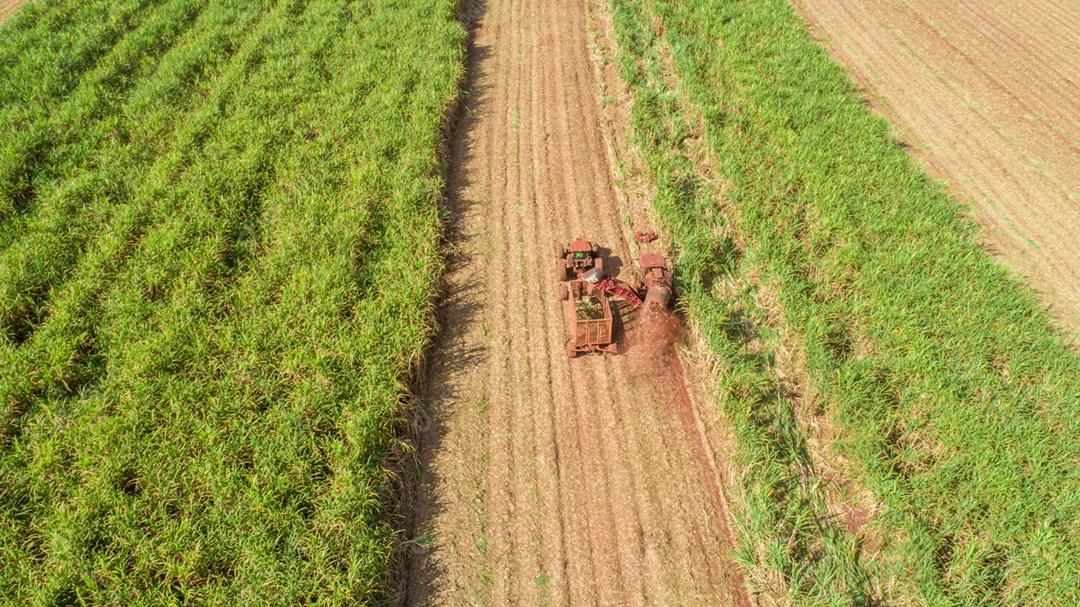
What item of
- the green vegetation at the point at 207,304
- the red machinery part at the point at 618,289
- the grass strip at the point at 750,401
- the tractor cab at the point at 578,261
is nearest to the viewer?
the green vegetation at the point at 207,304

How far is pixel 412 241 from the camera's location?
7.69m

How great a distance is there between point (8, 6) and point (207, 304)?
13.2 meters

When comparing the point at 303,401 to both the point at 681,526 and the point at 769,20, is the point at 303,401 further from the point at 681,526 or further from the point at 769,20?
the point at 769,20

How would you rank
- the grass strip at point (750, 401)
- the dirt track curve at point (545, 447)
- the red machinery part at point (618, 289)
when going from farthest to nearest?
1. the red machinery part at point (618, 289)
2. the dirt track curve at point (545, 447)
3. the grass strip at point (750, 401)

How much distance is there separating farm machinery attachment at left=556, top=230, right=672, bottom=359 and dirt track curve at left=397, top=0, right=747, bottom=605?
27 cm

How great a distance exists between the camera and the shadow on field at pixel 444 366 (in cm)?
504

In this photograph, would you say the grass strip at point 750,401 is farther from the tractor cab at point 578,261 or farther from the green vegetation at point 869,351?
the tractor cab at point 578,261

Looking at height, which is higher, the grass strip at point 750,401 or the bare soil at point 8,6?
the bare soil at point 8,6

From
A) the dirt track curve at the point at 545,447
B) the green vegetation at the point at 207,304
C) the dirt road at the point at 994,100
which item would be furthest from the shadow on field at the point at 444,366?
the dirt road at the point at 994,100

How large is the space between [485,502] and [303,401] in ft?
7.25

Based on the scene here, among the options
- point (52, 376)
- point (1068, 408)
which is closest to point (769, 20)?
point (1068, 408)

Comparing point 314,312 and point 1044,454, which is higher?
point 314,312

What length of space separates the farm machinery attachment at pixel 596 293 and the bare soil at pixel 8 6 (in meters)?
15.3

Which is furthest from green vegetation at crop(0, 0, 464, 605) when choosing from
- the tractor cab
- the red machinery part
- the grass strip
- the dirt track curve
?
the grass strip
